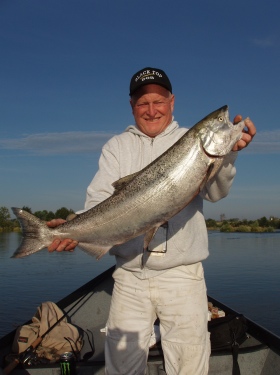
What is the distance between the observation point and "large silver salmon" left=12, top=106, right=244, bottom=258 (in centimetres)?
385

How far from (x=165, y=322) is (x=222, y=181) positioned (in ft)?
5.70

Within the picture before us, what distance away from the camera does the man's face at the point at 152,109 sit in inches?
187

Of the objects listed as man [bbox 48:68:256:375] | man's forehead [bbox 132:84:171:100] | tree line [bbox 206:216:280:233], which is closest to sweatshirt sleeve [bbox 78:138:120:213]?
man [bbox 48:68:256:375]

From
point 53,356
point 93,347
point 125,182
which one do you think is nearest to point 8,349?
point 53,356

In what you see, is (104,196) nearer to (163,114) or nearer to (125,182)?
(125,182)

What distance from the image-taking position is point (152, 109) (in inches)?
188

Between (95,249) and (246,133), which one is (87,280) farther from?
(246,133)

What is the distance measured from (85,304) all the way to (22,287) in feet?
30.6

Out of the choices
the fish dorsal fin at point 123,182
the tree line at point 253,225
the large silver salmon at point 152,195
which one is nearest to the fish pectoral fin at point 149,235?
the large silver salmon at point 152,195

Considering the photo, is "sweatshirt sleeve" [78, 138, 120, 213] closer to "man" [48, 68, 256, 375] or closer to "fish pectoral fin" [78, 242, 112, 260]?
"man" [48, 68, 256, 375]

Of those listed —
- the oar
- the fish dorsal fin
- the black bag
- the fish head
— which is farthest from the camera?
the black bag

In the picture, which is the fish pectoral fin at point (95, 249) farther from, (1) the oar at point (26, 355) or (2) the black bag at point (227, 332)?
(2) the black bag at point (227, 332)

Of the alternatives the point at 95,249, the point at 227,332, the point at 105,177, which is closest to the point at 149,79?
the point at 105,177

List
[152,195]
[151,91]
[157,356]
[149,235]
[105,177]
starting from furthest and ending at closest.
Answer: [157,356] → [105,177] → [151,91] → [149,235] → [152,195]
